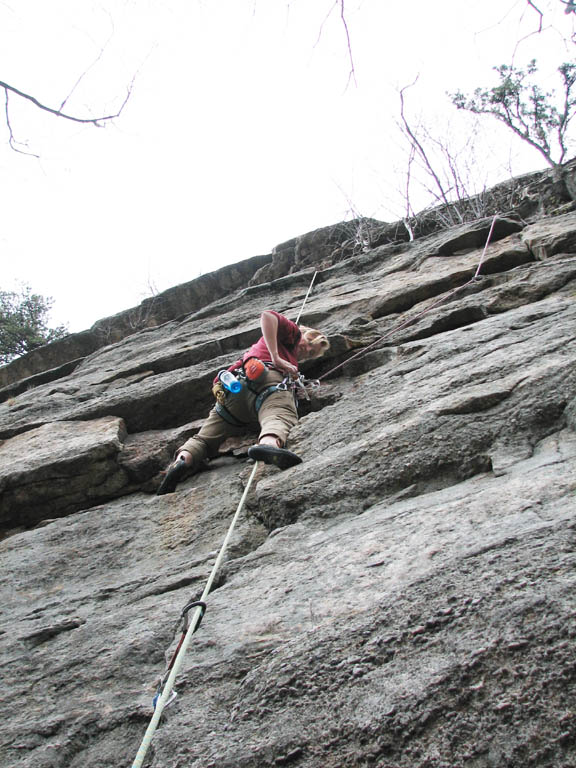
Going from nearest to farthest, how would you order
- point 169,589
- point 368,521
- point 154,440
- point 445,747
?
point 445,747 < point 368,521 < point 169,589 < point 154,440

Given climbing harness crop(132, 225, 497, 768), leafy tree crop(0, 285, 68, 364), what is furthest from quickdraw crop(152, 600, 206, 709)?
leafy tree crop(0, 285, 68, 364)

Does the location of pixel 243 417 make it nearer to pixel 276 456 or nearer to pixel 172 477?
pixel 172 477

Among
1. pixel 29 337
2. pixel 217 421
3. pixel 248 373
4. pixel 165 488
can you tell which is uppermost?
pixel 29 337

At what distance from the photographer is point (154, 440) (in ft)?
17.8

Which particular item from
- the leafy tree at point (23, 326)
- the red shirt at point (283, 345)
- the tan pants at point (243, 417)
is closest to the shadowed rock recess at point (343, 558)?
the tan pants at point (243, 417)

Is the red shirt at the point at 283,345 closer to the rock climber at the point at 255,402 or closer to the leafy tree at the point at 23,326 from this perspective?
the rock climber at the point at 255,402

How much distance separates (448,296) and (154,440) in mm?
3622

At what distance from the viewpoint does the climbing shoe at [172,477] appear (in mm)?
4473

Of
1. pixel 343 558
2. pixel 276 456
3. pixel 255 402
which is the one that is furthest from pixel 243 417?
pixel 343 558

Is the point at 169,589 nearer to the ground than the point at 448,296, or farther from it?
nearer to the ground

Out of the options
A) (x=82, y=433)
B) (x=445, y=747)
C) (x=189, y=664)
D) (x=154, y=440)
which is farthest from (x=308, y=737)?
(x=82, y=433)

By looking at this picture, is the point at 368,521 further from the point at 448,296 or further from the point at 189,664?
the point at 448,296

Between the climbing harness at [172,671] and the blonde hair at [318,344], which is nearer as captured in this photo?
the climbing harness at [172,671]

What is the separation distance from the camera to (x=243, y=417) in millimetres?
4902
